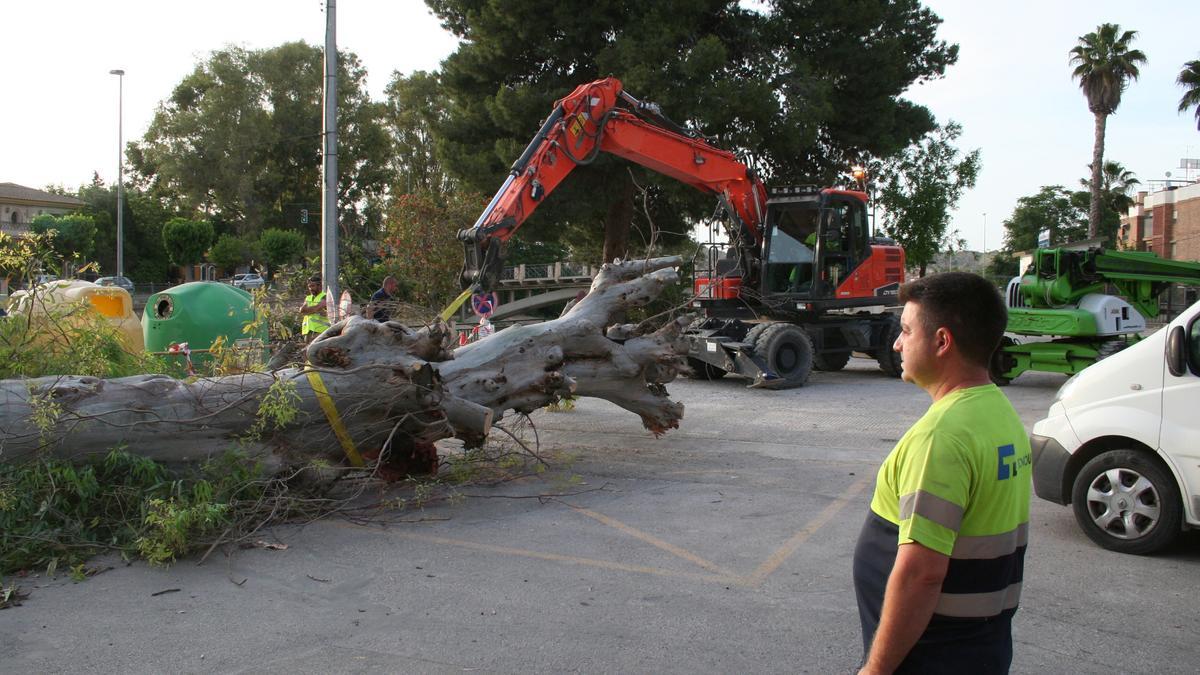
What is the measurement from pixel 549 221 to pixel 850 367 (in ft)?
35.0

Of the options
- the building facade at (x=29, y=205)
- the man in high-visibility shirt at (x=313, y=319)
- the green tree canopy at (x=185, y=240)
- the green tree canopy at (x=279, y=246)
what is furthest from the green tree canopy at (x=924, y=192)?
the building facade at (x=29, y=205)

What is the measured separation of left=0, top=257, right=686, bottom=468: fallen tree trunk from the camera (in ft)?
19.3

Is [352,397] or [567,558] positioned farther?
[352,397]

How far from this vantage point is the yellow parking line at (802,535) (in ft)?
17.8

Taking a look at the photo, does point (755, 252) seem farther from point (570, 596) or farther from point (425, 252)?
point (570, 596)

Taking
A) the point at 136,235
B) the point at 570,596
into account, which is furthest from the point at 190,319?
the point at 136,235

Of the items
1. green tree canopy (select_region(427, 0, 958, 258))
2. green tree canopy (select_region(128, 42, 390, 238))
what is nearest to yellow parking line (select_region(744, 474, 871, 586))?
green tree canopy (select_region(427, 0, 958, 258))

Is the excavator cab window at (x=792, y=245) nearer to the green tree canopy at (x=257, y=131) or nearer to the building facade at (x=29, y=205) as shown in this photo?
the green tree canopy at (x=257, y=131)

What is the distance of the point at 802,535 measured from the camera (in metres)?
6.24

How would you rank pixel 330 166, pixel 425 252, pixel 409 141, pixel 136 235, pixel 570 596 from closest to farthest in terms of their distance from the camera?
1. pixel 570 596
2. pixel 330 166
3. pixel 425 252
4. pixel 409 141
5. pixel 136 235

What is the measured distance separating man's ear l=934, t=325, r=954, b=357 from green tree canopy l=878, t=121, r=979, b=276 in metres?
28.3

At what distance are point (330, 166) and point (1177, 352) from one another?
13046 millimetres

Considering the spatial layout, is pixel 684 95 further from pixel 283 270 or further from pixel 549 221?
pixel 283 270

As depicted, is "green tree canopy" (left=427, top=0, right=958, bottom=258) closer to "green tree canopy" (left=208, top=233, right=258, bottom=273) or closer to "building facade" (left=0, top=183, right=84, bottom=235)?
"green tree canopy" (left=208, top=233, right=258, bottom=273)
